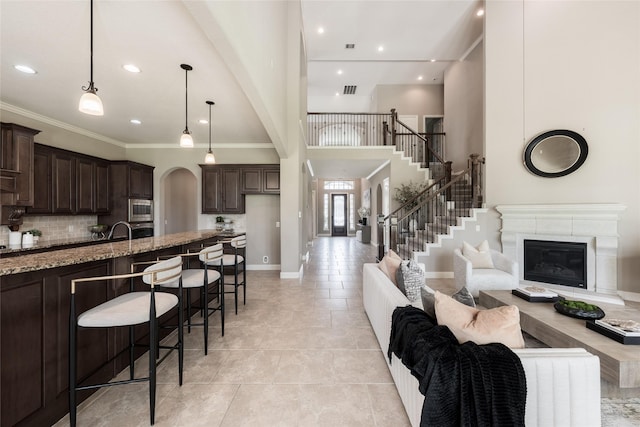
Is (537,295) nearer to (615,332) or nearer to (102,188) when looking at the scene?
(615,332)

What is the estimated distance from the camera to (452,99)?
785 centimetres

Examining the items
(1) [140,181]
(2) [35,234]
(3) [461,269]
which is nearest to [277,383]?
(3) [461,269]

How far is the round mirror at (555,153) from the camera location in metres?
4.52

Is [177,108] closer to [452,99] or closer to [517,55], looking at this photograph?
[517,55]

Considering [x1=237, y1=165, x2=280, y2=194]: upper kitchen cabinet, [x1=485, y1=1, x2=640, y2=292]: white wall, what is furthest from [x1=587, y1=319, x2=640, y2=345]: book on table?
[x1=237, y1=165, x2=280, y2=194]: upper kitchen cabinet

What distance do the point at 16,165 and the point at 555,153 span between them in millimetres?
8340

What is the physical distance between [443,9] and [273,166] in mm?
5073

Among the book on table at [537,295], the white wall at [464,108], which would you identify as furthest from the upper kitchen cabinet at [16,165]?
the white wall at [464,108]

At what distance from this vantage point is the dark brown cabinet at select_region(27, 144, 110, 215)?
13.4 ft

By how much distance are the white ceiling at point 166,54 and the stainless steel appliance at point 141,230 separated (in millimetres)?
1888

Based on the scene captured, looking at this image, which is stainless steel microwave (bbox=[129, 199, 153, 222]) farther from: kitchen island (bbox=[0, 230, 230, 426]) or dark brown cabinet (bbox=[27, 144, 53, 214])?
kitchen island (bbox=[0, 230, 230, 426])

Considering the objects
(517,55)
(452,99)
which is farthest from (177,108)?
(452,99)

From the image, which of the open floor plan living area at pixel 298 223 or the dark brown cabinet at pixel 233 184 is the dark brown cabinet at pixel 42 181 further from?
the dark brown cabinet at pixel 233 184

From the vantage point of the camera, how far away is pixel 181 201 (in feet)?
24.2
